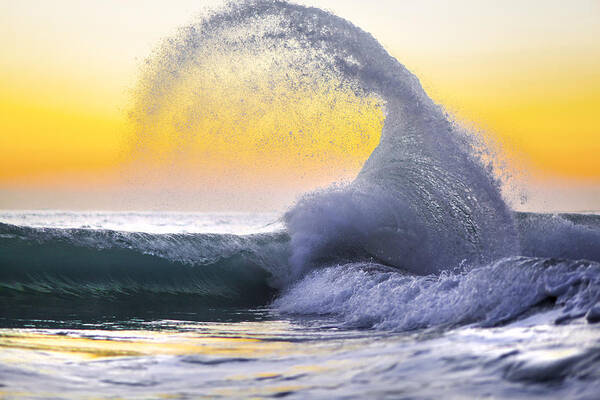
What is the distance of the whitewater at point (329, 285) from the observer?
10.9ft

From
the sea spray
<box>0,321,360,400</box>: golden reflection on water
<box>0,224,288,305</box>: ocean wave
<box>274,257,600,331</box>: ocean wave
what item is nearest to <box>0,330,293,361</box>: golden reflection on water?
<box>0,321,360,400</box>: golden reflection on water

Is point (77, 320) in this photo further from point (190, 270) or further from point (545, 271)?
point (545, 271)

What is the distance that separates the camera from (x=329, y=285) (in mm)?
8180

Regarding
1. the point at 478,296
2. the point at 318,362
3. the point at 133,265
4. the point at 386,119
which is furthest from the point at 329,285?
the point at 386,119

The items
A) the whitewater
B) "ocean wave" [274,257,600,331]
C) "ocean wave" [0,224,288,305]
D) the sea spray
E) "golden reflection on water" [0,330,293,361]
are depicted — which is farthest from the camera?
the sea spray

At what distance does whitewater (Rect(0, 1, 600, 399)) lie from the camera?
3.33m

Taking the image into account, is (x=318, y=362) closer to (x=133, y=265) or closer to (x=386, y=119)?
(x=133, y=265)

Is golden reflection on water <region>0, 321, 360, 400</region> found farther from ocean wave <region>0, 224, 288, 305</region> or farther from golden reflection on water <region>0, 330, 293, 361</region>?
ocean wave <region>0, 224, 288, 305</region>

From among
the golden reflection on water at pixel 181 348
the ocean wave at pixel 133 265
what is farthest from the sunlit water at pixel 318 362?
the ocean wave at pixel 133 265

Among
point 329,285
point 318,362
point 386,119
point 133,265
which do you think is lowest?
point 318,362

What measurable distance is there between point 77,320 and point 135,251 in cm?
422

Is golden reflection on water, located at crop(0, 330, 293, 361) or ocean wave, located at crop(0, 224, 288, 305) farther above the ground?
ocean wave, located at crop(0, 224, 288, 305)

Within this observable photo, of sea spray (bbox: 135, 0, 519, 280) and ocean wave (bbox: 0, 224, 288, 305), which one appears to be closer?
ocean wave (bbox: 0, 224, 288, 305)

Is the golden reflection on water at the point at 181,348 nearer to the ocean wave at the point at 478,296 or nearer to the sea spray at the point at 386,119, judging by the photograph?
the ocean wave at the point at 478,296
